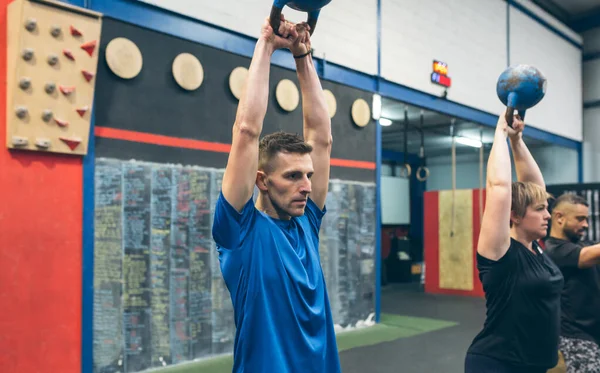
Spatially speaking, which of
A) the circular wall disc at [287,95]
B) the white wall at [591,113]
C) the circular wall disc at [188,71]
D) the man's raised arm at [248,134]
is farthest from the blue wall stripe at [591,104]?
the man's raised arm at [248,134]

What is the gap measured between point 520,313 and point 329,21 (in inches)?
146

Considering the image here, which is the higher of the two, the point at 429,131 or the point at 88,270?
the point at 429,131

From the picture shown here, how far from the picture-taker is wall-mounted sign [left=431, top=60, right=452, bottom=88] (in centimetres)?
620

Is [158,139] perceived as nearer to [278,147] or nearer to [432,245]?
[278,147]

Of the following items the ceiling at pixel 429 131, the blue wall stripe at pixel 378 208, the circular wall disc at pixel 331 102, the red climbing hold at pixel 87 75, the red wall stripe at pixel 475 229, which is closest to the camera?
the red climbing hold at pixel 87 75

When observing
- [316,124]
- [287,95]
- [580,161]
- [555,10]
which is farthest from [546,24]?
[316,124]

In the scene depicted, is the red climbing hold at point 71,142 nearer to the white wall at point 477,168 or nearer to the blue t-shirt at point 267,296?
the blue t-shirt at point 267,296

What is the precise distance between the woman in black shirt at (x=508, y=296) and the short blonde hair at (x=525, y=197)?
12 centimetres

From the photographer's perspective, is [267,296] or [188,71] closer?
[267,296]

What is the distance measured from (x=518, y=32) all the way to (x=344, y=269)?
5028 millimetres

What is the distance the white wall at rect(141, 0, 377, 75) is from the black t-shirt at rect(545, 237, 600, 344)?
2.84 metres

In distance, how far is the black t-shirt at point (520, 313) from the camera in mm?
1783

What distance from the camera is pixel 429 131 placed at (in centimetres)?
973

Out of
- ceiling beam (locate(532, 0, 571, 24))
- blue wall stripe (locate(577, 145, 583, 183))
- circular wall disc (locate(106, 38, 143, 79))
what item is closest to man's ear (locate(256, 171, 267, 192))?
circular wall disc (locate(106, 38, 143, 79))
